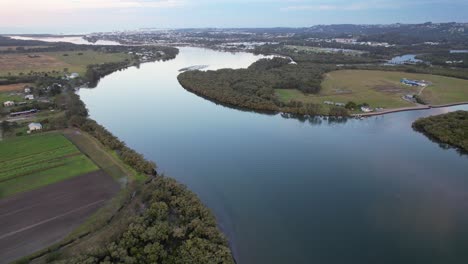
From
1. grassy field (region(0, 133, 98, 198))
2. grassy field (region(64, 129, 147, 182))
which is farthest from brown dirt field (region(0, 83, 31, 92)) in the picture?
grassy field (region(64, 129, 147, 182))

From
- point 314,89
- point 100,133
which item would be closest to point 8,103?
point 100,133

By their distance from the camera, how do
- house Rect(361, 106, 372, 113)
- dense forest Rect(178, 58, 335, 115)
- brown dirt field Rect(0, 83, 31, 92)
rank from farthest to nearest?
brown dirt field Rect(0, 83, 31, 92) → dense forest Rect(178, 58, 335, 115) → house Rect(361, 106, 372, 113)

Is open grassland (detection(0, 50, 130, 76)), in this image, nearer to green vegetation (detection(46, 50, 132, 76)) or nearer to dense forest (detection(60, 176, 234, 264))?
green vegetation (detection(46, 50, 132, 76))

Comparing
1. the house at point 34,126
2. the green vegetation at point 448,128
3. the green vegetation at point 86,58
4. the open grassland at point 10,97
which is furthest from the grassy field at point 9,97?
the green vegetation at point 448,128

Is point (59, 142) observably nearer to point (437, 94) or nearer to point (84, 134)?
point (84, 134)

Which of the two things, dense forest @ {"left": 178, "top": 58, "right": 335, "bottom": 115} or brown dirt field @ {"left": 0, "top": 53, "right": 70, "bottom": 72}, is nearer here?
dense forest @ {"left": 178, "top": 58, "right": 335, "bottom": 115}

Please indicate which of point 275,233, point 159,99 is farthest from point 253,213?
point 159,99

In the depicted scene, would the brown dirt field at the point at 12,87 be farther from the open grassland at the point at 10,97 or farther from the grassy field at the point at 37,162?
the grassy field at the point at 37,162

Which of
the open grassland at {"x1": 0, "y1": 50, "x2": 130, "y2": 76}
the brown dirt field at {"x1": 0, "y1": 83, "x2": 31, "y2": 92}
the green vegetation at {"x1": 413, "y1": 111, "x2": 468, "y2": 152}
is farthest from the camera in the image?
the open grassland at {"x1": 0, "y1": 50, "x2": 130, "y2": 76}
